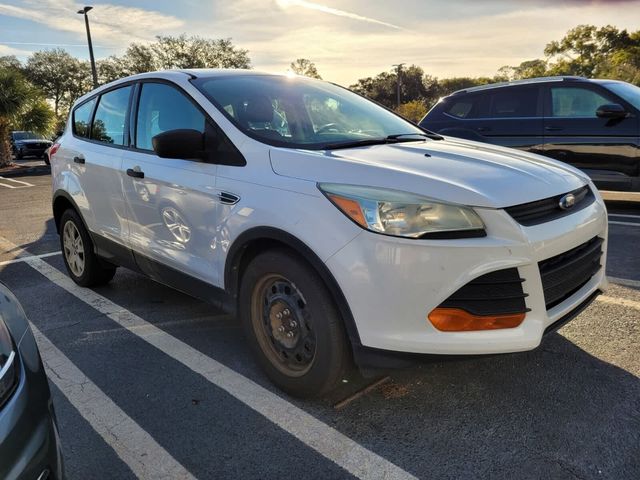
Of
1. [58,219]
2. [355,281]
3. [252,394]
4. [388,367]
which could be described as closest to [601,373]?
[388,367]

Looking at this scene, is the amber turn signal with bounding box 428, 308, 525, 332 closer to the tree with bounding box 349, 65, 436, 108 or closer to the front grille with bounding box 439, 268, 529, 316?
the front grille with bounding box 439, 268, 529, 316

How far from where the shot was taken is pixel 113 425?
262 cm

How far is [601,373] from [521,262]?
1.17m

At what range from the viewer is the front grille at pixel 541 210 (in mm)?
2246

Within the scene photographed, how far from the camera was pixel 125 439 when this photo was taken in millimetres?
2500

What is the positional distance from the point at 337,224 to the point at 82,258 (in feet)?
10.6

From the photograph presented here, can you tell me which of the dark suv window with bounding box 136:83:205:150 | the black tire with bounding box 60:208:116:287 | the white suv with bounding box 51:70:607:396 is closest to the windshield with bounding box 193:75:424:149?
the white suv with bounding box 51:70:607:396

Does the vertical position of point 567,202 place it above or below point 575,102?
below

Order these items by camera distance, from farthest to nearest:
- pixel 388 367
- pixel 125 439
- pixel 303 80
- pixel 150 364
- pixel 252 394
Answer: pixel 303 80, pixel 150 364, pixel 252 394, pixel 125 439, pixel 388 367

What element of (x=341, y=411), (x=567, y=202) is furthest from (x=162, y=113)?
(x=567, y=202)

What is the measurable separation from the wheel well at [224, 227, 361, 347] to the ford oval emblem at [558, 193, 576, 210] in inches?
44.1

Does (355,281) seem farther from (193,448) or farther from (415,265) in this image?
(193,448)

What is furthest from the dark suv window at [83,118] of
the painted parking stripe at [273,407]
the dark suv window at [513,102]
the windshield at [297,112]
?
the dark suv window at [513,102]

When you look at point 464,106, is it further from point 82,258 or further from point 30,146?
point 30,146
